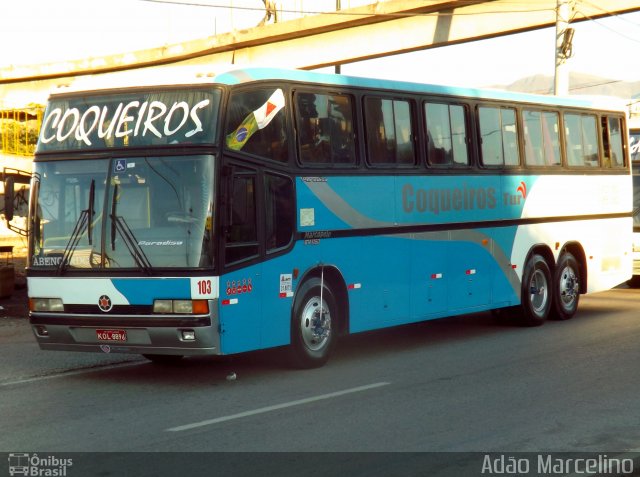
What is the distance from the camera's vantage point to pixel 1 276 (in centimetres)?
2089

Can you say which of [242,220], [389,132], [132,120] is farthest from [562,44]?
[132,120]

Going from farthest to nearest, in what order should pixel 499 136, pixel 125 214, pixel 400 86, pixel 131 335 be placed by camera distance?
pixel 499 136 → pixel 400 86 → pixel 125 214 → pixel 131 335

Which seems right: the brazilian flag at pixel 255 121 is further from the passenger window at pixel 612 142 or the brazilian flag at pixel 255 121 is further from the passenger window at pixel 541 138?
the passenger window at pixel 612 142

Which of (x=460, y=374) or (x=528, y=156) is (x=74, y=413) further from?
(x=528, y=156)

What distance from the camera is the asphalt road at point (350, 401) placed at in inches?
324

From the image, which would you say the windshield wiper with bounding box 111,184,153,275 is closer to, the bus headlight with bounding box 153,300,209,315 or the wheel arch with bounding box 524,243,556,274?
the bus headlight with bounding box 153,300,209,315

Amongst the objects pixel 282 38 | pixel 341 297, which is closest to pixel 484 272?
pixel 341 297

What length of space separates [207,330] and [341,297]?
2494mm

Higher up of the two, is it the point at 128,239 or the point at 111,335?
the point at 128,239

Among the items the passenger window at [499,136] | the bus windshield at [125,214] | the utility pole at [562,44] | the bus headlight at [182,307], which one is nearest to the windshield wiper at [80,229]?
the bus windshield at [125,214]

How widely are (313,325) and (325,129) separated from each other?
2.23m

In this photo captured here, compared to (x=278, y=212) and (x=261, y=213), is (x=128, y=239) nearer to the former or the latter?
(x=261, y=213)

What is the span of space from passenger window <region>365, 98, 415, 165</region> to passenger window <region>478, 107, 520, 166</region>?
6.40 feet

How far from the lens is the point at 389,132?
45.2ft
